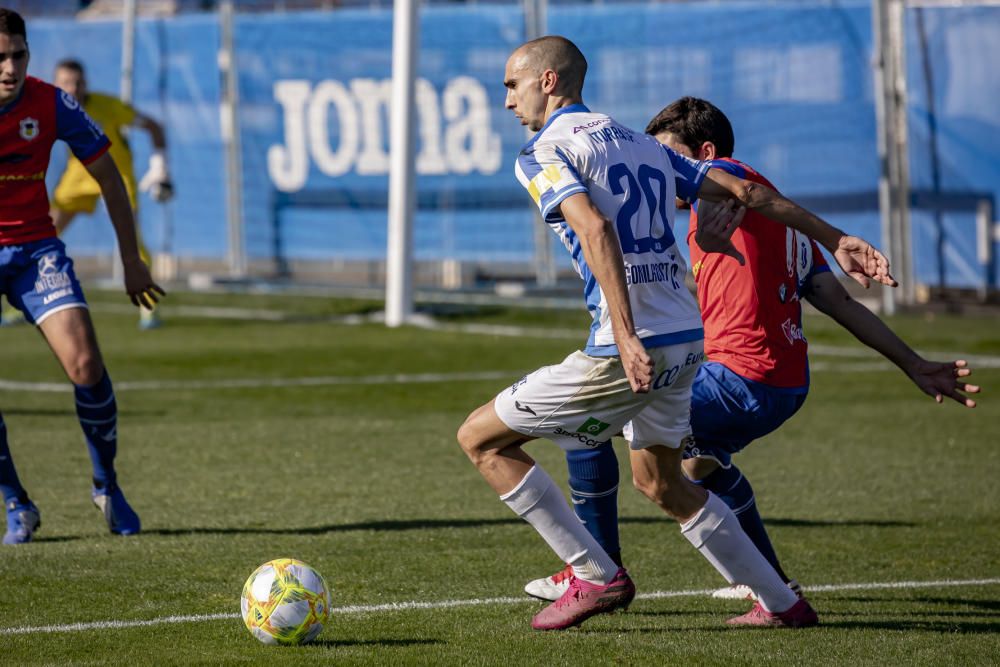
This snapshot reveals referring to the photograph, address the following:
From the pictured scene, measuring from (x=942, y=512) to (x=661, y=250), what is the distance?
3.16 meters

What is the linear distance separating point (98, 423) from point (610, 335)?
288 cm

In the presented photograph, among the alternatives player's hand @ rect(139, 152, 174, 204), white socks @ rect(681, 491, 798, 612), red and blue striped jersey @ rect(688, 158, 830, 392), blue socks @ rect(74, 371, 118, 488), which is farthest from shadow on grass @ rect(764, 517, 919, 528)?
player's hand @ rect(139, 152, 174, 204)

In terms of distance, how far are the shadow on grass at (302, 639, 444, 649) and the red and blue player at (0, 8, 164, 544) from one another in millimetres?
2017

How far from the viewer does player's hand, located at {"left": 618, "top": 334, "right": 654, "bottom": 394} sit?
178 inches

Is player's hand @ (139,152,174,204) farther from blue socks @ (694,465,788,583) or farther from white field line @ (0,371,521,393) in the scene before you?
blue socks @ (694,465,788,583)

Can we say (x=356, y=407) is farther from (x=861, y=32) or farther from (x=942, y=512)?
(x=861, y=32)

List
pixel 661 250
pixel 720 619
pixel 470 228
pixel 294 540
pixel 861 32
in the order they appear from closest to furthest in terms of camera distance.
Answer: pixel 661 250, pixel 720 619, pixel 294 540, pixel 861 32, pixel 470 228

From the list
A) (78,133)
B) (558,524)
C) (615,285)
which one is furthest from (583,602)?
(78,133)

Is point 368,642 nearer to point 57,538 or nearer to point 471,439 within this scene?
point 471,439

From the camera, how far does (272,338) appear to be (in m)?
15.2

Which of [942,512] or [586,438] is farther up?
[586,438]

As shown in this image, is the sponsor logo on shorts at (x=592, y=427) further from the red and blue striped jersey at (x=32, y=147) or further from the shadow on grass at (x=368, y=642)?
the red and blue striped jersey at (x=32, y=147)

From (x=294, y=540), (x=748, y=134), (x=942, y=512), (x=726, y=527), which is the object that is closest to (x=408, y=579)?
(x=294, y=540)

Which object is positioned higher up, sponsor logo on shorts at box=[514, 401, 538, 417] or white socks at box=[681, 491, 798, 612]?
sponsor logo on shorts at box=[514, 401, 538, 417]
